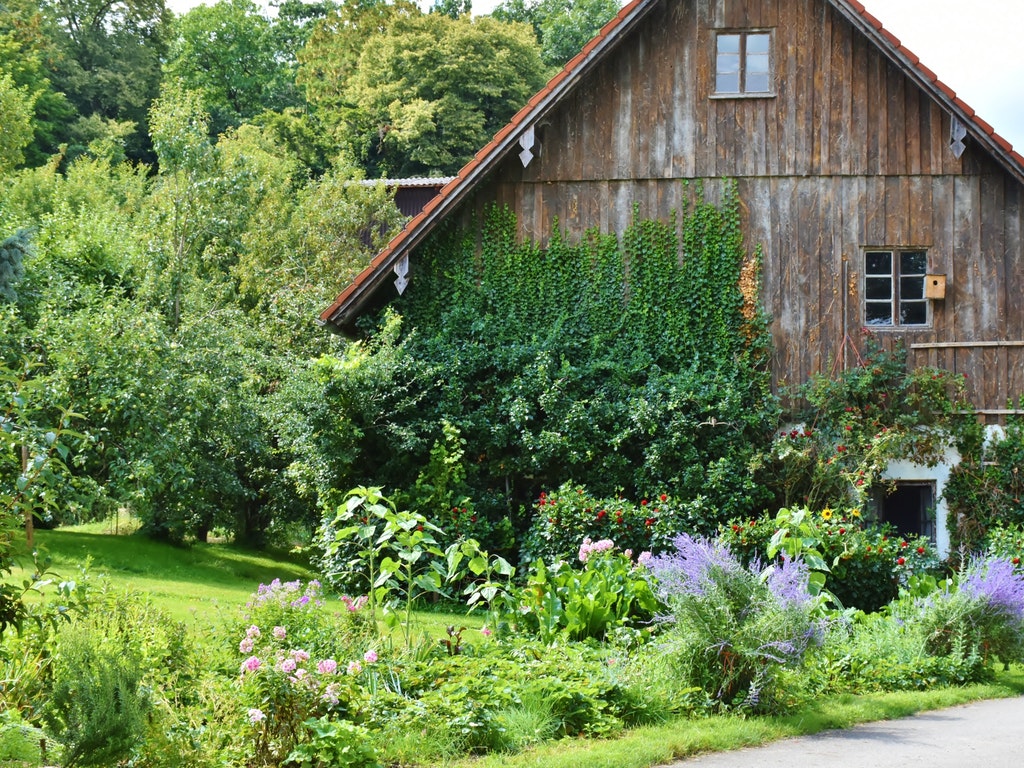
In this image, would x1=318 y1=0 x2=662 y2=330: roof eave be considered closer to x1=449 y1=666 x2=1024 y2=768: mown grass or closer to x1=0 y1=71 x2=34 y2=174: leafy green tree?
x1=449 y1=666 x2=1024 y2=768: mown grass

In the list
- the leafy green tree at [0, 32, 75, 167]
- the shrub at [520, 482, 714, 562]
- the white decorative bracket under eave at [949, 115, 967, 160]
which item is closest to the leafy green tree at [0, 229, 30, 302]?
the shrub at [520, 482, 714, 562]

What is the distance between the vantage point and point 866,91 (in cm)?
1717

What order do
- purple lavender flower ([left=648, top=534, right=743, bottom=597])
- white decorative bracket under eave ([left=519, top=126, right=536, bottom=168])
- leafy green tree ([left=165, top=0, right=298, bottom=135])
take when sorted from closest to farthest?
purple lavender flower ([left=648, top=534, right=743, bottom=597])
white decorative bracket under eave ([left=519, top=126, right=536, bottom=168])
leafy green tree ([left=165, top=0, right=298, bottom=135])

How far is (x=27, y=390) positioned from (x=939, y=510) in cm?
1376

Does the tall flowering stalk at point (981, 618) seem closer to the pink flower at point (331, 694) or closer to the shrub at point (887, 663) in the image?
the shrub at point (887, 663)

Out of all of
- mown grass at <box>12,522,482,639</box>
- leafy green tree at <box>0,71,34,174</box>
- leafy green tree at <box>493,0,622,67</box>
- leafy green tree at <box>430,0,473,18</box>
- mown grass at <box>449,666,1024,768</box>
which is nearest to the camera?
mown grass at <box>449,666,1024,768</box>

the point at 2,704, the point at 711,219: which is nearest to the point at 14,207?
the point at 711,219

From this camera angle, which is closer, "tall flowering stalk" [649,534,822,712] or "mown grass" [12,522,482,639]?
"tall flowering stalk" [649,534,822,712]

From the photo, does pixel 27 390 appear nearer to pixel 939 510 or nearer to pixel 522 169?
pixel 522 169

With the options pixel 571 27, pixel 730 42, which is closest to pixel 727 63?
pixel 730 42

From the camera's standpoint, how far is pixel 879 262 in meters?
17.4

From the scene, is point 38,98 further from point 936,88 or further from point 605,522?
point 936,88

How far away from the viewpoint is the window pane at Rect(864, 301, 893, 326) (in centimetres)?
1733

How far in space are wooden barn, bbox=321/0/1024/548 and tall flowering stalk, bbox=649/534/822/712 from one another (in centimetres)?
866
